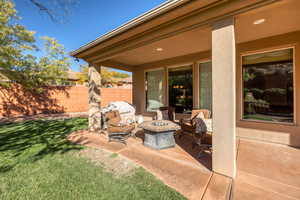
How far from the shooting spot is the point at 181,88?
5789mm

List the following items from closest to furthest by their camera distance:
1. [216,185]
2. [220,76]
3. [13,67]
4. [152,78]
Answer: [216,185] < [220,76] < [152,78] < [13,67]

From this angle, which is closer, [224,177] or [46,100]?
[224,177]

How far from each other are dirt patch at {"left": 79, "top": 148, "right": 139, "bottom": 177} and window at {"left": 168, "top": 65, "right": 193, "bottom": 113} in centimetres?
356

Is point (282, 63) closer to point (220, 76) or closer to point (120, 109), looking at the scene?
point (220, 76)

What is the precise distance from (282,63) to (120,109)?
5404 mm

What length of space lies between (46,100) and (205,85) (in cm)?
1066

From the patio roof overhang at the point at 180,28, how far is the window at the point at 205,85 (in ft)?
2.14

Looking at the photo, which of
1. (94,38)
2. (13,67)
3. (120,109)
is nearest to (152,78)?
(120,109)

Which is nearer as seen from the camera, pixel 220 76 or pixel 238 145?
pixel 220 76

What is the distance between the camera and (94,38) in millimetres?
4152

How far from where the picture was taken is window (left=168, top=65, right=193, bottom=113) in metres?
5.50

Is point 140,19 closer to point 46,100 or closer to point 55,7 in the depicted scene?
point 55,7

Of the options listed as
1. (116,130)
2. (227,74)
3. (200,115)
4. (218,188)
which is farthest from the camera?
(200,115)

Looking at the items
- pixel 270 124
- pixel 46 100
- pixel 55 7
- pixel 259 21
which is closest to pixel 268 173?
pixel 270 124
